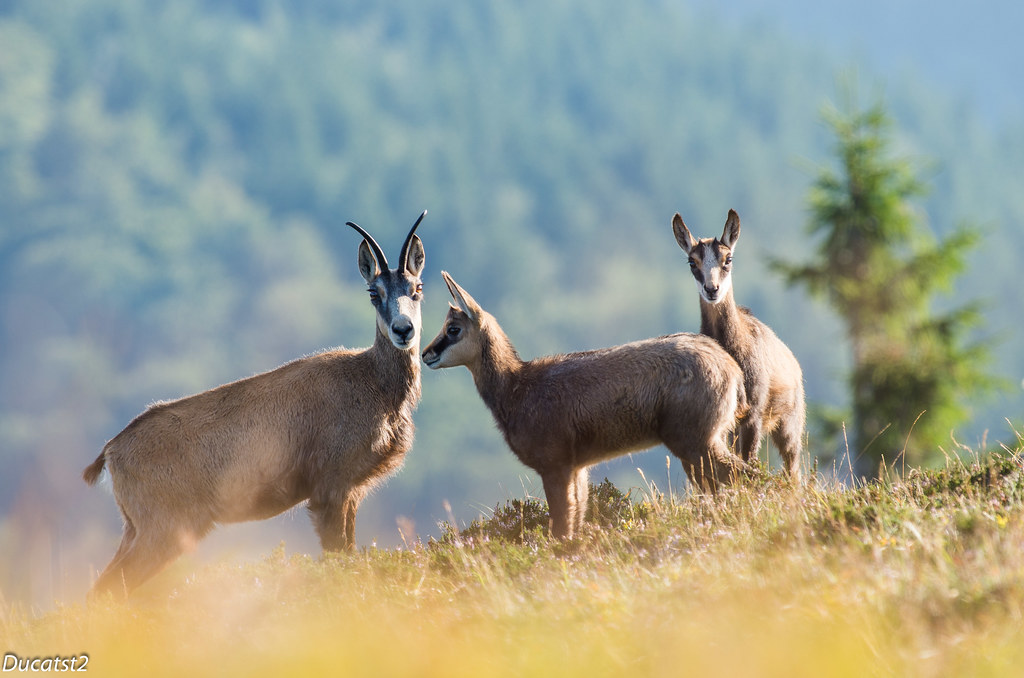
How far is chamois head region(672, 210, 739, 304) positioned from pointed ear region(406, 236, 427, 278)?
2955 millimetres

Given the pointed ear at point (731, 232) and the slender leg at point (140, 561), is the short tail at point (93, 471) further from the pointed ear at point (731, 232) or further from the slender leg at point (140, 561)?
the pointed ear at point (731, 232)

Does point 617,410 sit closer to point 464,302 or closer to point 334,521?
point 464,302

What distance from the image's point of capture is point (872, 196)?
25.9 metres

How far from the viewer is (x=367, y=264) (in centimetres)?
1127

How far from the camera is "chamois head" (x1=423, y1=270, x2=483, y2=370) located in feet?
36.2

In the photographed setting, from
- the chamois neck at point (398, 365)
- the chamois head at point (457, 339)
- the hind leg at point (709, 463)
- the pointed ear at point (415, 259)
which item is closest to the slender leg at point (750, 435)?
the hind leg at point (709, 463)

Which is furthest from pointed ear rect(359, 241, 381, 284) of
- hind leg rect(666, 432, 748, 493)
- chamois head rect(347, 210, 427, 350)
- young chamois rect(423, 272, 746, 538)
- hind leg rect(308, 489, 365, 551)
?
hind leg rect(666, 432, 748, 493)

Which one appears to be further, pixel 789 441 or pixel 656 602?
pixel 789 441

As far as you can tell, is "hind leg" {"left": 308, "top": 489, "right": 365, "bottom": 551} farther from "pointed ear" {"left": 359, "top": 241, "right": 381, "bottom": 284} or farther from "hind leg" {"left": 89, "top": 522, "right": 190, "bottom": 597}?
"pointed ear" {"left": 359, "top": 241, "right": 381, "bottom": 284}

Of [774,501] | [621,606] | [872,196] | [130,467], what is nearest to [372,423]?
[130,467]

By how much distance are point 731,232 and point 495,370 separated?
342 centimetres

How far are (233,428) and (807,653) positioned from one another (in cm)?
683

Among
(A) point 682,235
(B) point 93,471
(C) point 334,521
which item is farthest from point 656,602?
(A) point 682,235

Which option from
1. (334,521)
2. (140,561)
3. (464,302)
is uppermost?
(464,302)
